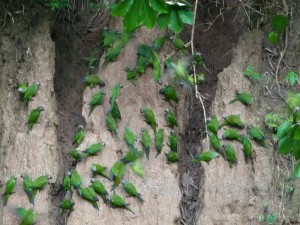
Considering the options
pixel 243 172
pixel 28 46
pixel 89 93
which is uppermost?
pixel 28 46

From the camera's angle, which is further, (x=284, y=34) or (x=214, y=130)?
(x=284, y=34)

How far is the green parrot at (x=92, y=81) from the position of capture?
18.2 ft

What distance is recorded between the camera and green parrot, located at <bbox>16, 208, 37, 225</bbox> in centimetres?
498

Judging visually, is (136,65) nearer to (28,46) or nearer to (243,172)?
(28,46)

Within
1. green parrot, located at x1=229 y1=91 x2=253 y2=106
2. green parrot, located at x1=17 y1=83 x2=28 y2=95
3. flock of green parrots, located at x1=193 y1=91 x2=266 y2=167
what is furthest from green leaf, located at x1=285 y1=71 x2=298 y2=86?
green parrot, located at x1=17 y1=83 x2=28 y2=95

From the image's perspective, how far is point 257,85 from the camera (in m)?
5.68

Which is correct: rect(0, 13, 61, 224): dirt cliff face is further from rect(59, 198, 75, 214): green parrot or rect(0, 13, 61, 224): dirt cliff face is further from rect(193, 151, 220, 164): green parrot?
rect(193, 151, 220, 164): green parrot

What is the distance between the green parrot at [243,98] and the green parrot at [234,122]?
18 cm

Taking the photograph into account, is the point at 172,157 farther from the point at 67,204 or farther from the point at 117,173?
the point at 67,204

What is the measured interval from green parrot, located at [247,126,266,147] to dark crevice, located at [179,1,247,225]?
49cm

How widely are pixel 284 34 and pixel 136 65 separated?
1518mm

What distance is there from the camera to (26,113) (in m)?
5.46

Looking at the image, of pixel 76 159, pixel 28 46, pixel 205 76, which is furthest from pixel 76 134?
pixel 205 76

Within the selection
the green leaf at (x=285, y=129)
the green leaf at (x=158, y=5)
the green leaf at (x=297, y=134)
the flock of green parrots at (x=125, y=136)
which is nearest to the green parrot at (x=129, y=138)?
the flock of green parrots at (x=125, y=136)
